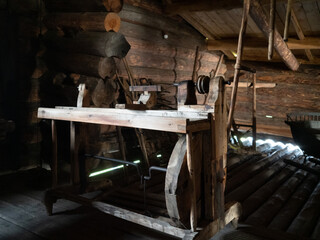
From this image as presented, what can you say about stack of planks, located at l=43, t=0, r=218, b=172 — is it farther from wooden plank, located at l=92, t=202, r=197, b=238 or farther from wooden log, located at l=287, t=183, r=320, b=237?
wooden log, located at l=287, t=183, r=320, b=237

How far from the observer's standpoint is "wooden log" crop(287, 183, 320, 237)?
316 cm

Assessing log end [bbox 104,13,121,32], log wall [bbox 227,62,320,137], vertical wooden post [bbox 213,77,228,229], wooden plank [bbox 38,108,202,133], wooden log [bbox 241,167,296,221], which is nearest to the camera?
wooden plank [bbox 38,108,202,133]

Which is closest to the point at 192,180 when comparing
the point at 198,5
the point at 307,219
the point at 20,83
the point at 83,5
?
the point at 307,219

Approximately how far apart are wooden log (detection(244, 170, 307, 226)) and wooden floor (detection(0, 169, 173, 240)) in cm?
136

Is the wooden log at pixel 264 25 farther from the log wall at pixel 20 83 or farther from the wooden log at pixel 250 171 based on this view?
the log wall at pixel 20 83

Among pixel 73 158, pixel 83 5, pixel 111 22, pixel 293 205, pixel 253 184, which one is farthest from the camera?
pixel 253 184

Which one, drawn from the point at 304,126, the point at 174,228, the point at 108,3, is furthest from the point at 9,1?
the point at 304,126

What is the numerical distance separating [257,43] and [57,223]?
5591 millimetres

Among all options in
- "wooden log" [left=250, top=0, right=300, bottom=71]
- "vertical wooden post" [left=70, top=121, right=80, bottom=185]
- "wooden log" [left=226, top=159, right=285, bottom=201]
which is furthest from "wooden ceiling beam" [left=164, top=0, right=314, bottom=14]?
"vertical wooden post" [left=70, top=121, right=80, bottom=185]

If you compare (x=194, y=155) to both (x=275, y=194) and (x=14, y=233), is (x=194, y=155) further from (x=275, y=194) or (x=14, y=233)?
(x=275, y=194)

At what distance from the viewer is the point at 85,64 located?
4.35 meters

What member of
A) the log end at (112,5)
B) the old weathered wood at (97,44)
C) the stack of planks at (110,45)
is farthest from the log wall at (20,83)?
the log end at (112,5)

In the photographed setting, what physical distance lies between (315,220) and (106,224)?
2.58 metres

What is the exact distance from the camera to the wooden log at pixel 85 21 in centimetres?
410
